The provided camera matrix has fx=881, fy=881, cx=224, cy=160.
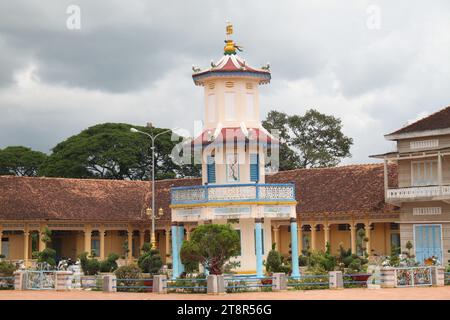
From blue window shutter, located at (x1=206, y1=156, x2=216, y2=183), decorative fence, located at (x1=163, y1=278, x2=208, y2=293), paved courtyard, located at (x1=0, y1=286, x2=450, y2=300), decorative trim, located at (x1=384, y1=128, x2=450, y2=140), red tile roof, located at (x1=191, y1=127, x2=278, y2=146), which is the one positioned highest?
decorative trim, located at (x1=384, y1=128, x2=450, y2=140)

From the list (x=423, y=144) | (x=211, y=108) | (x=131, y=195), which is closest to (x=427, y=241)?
(x=423, y=144)

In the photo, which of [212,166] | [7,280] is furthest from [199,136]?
[7,280]

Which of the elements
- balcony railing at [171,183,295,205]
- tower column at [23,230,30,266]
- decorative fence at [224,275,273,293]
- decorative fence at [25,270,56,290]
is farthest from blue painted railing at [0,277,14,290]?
tower column at [23,230,30,266]

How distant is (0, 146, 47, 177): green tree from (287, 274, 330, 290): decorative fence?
43905mm

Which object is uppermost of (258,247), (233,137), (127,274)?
(233,137)

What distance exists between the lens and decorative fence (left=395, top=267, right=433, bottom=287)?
91.1 feet

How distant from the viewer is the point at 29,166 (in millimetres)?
69250

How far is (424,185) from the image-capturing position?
36906 millimetres

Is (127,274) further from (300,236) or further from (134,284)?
(300,236)

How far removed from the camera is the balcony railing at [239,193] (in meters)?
29.0

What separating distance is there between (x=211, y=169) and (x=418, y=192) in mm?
10057

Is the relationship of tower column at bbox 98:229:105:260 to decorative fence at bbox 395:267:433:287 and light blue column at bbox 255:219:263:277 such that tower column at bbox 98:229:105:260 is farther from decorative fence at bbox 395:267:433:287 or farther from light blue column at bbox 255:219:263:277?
decorative fence at bbox 395:267:433:287

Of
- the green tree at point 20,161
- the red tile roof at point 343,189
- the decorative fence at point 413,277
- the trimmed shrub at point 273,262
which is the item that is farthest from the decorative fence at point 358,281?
the green tree at point 20,161
